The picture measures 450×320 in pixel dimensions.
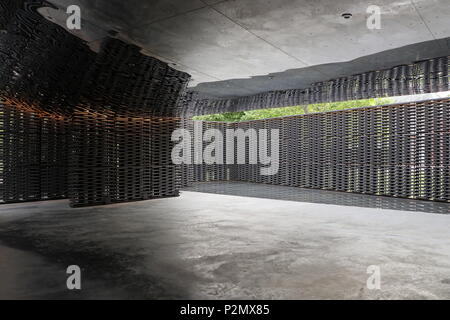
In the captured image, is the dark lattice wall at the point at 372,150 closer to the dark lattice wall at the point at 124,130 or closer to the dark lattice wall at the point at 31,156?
the dark lattice wall at the point at 124,130

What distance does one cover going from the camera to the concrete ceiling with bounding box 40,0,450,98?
502cm

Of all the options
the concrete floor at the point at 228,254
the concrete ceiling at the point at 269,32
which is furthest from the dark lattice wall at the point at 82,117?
the concrete floor at the point at 228,254

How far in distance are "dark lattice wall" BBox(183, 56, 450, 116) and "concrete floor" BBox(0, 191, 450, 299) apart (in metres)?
3.27

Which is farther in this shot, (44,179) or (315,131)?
(315,131)

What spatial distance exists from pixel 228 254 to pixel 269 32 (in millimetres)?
4006

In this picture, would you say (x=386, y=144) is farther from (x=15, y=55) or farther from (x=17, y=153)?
(x=17, y=153)

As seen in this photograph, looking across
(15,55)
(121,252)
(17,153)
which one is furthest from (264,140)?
(121,252)

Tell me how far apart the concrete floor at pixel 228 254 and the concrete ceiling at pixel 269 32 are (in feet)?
11.3

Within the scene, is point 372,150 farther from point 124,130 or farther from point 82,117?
point 82,117

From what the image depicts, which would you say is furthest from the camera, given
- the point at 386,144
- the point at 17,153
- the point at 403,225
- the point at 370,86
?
the point at 386,144

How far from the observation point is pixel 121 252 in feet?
14.6

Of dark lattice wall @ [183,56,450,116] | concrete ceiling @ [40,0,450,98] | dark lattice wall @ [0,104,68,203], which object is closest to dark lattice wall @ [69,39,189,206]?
concrete ceiling @ [40,0,450,98]

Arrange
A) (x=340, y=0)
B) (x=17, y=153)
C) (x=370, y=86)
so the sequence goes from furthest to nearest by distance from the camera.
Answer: (x=17, y=153), (x=370, y=86), (x=340, y=0)

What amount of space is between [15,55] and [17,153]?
446cm
